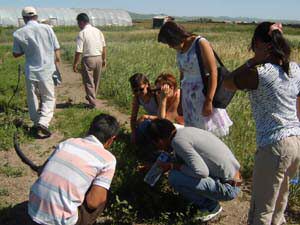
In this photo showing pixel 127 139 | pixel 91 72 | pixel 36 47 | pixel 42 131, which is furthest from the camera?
pixel 91 72

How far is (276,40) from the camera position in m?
2.82

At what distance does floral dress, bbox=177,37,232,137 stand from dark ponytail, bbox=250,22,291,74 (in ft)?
3.82

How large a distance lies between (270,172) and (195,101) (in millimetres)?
1322

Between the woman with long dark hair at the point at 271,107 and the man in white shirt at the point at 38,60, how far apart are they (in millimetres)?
3901

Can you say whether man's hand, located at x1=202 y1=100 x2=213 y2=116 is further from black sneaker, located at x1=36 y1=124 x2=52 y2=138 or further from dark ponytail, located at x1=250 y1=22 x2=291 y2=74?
black sneaker, located at x1=36 y1=124 x2=52 y2=138

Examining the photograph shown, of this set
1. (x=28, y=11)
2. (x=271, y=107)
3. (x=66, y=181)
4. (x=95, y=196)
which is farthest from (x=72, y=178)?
(x=28, y=11)

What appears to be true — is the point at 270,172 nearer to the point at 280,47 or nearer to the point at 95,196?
the point at 280,47

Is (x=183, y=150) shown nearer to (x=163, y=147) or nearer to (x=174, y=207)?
(x=163, y=147)

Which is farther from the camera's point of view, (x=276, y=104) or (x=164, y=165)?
(x=164, y=165)

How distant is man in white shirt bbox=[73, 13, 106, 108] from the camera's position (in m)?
7.68

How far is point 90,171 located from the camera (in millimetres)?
2932

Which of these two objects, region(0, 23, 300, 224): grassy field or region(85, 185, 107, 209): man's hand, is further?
region(0, 23, 300, 224): grassy field

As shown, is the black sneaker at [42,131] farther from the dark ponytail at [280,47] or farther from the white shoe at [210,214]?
the dark ponytail at [280,47]

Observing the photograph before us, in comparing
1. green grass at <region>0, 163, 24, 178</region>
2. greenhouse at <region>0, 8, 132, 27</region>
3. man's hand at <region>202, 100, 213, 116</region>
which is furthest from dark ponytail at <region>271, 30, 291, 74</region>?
greenhouse at <region>0, 8, 132, 27</region>
